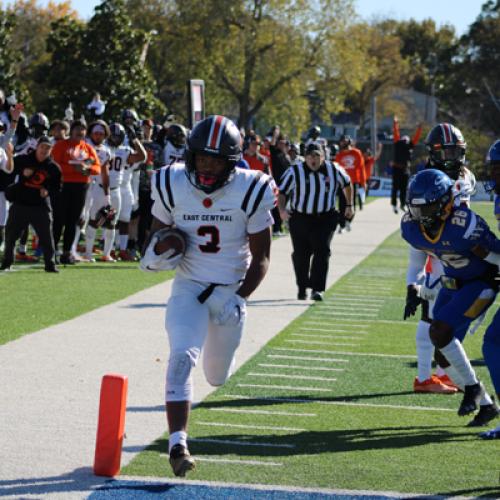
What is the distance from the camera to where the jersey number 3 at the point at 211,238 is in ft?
19.8

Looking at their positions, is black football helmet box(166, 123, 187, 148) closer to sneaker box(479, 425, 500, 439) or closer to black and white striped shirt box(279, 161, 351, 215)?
black and white striped shirt box(279, 161, 351, 215)

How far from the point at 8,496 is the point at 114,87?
74.7ft

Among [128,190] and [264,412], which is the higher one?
[128,190]

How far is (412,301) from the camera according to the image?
778cm

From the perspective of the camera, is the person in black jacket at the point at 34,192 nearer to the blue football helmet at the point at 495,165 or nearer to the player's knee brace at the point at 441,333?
the player's knee brace at the point at 441,333

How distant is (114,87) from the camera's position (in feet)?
90.1

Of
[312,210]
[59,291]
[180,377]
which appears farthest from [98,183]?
[180,377]

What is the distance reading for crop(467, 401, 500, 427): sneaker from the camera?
7.04m

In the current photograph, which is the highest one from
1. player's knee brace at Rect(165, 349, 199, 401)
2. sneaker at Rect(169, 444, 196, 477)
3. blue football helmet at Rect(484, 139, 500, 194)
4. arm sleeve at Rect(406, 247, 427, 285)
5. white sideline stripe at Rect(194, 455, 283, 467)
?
blue football helmet at Rect(484, 139, 500, 194)

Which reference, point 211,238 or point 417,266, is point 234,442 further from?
point 417,266

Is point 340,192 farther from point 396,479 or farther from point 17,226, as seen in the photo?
point 396,479

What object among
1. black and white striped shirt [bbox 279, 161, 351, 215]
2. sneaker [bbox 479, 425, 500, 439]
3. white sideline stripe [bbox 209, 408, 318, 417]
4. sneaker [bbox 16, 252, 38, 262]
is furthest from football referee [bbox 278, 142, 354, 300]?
sneaker [bbox 479, 425, 500, 439]

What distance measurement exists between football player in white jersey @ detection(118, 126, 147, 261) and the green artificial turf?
0.62m

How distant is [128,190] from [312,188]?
169 inches
